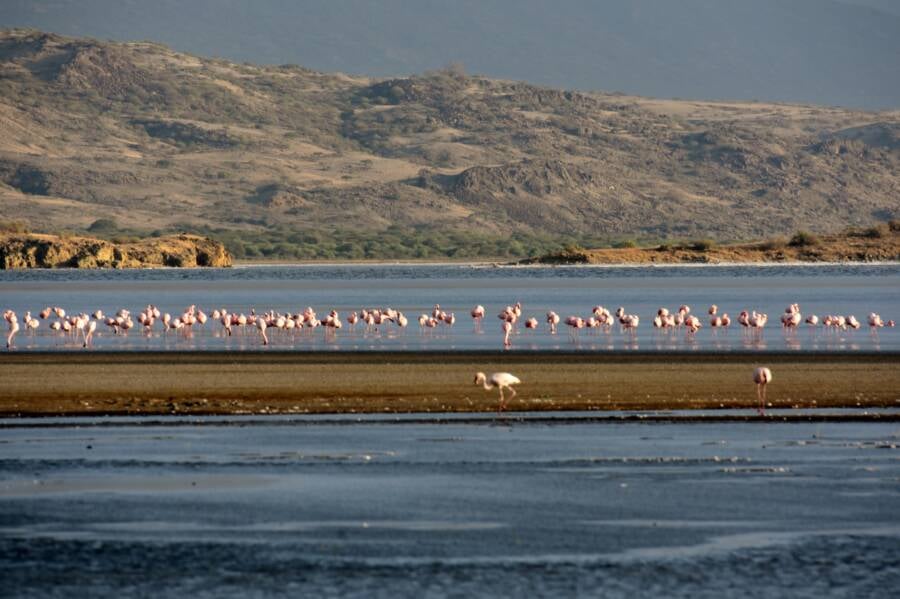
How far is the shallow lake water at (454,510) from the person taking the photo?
16.5 meters

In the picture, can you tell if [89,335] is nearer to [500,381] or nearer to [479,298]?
[500,381]

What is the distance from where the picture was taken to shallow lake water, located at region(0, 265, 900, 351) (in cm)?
4741

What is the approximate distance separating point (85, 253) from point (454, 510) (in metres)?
140

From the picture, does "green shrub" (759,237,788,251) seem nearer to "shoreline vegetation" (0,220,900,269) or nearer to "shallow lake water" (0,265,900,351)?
"shoreline vegetation" (0,220,900,269)

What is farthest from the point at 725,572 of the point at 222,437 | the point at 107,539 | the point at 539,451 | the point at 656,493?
the point at 222,437

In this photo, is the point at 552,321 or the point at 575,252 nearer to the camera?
the point at 552,321

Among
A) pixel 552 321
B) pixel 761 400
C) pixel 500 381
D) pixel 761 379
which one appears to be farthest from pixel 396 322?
pixel 761 379

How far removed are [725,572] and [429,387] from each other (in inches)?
668

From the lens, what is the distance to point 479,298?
83.8 meters

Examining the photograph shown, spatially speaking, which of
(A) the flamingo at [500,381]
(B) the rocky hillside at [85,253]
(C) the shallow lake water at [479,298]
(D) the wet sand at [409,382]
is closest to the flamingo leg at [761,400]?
(D) the wet sand at [409,382]

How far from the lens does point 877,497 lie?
797 inches

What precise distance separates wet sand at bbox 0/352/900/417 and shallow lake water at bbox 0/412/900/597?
2.82 meters

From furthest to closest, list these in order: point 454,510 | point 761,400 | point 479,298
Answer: point 479,298 < point 761,400 < point 454,510

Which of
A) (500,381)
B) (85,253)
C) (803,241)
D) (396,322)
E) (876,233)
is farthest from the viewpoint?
(876,233)
